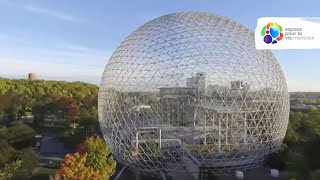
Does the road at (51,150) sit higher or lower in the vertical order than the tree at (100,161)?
lower

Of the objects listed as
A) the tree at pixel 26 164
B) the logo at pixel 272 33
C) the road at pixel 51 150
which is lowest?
the road at pixel 51 150

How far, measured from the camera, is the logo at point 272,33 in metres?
15.3

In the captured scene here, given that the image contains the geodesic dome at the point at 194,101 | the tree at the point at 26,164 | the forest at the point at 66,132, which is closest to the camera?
the forest at the point at 66,132

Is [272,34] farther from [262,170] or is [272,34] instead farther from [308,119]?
[308,119]

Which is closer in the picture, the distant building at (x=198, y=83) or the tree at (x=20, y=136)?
the distant building at (x=198, y=83)

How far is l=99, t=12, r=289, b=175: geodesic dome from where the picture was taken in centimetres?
Answer: 2233

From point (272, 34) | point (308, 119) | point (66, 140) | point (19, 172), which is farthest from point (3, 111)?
point (272, 34)

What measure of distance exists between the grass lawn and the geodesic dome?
4.70 metres

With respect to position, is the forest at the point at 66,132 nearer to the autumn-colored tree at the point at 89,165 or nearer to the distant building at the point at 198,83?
the autumn-colored tree at the point at 89,165

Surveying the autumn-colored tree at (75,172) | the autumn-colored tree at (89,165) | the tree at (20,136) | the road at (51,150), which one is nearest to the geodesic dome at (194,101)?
the autumn-colored tree at (89,165)

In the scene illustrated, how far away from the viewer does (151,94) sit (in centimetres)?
2291

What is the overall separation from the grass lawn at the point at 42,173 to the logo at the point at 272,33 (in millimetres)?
16528

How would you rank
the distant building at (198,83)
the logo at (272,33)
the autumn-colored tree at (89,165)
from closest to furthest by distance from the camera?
1. the logo at (272,33)
2. the autumn-colored tree at (89,165)
3. the distant building at (198,83)

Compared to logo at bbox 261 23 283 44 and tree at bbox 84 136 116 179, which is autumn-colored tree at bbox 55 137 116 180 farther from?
logo at bbox 261 23 283 44
